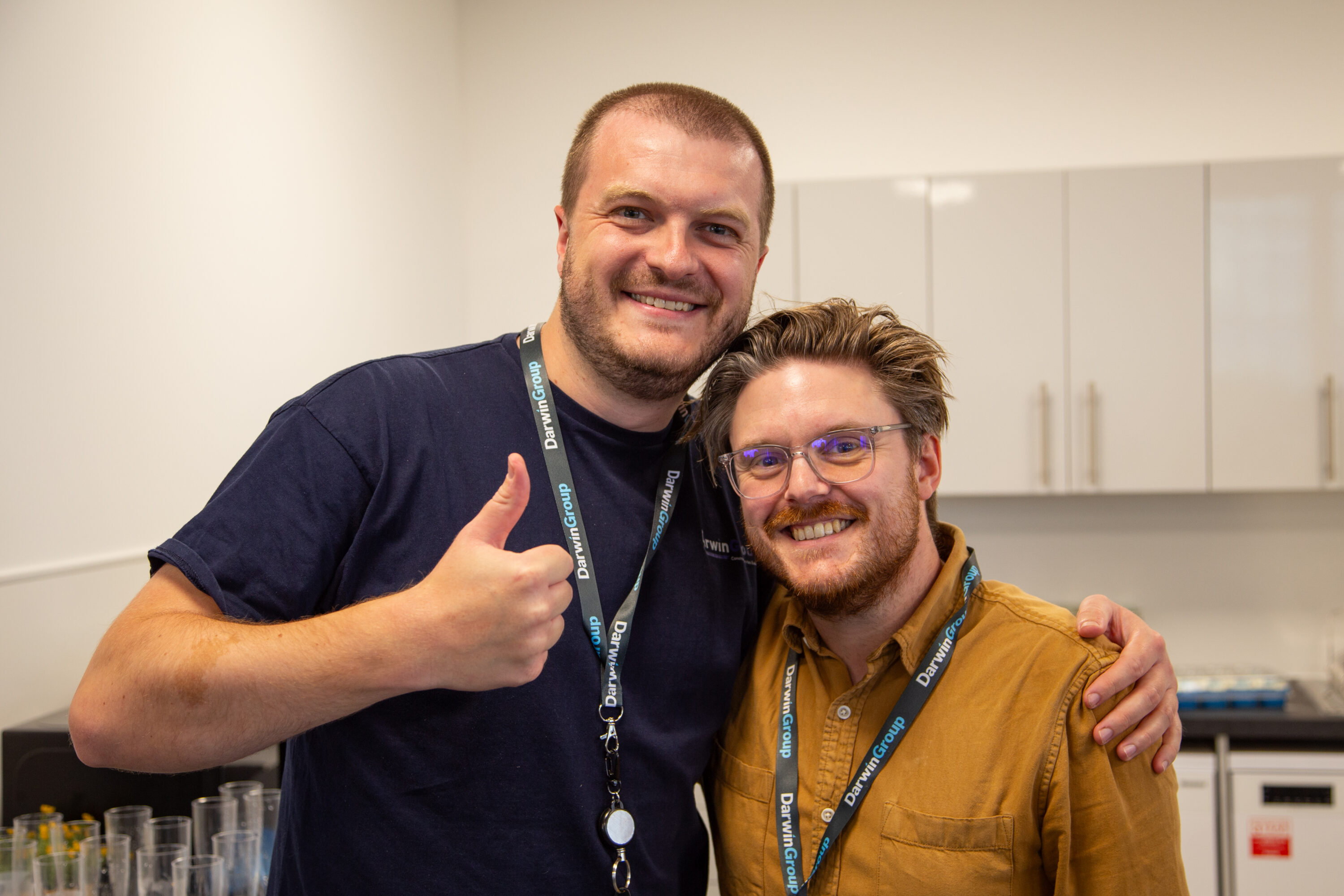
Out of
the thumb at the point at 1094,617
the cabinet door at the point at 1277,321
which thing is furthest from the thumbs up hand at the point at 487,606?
the cabinet door at the point at 1277,321

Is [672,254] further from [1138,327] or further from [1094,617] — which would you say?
[1138,327]

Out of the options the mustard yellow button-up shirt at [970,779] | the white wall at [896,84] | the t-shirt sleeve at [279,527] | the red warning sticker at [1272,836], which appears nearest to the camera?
the t-shirt sleeve at [279,527]

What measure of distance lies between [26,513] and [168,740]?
1301 mm

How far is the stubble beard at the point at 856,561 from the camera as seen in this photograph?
1458 millimetres

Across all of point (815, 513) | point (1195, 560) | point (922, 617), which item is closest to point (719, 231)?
point (815, 513)

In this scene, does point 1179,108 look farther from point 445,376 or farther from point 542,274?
point 445,376

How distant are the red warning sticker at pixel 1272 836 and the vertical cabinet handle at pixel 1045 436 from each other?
126cm

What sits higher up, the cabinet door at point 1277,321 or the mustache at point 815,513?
A: the cabinet door at point 1277,321

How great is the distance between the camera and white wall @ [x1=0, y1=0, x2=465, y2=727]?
6.88ft

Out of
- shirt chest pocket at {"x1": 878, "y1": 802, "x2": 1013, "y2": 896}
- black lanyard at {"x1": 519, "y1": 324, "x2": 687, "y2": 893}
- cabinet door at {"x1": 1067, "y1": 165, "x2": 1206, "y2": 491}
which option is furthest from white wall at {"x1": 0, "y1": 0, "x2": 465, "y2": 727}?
cabinet door at {"x1": 1067, "y1": 165, "x2": 1206, "y2": 491}

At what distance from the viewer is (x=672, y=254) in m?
1.50

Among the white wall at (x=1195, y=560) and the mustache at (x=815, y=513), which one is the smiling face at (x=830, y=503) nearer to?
the mustache at (x=815, y=513)

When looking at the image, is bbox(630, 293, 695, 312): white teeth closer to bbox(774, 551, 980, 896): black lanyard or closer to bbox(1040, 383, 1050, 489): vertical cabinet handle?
bbox(774, 551, 980, 896): black lanyard

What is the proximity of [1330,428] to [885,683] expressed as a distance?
2.81 meters
